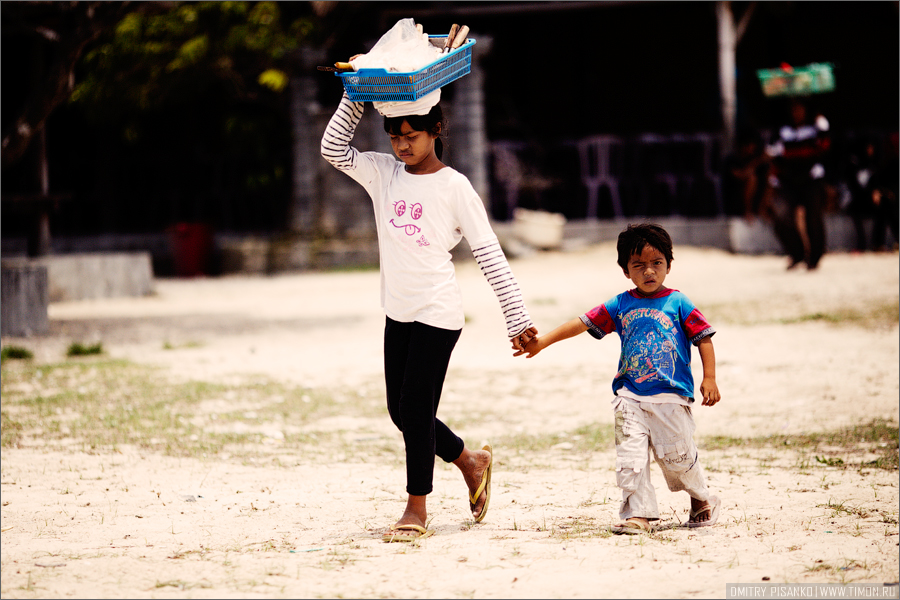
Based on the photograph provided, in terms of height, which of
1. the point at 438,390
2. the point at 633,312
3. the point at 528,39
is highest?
the point at 528,39

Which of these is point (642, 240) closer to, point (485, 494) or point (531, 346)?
point (531, 346)

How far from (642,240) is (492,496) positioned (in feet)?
4.54

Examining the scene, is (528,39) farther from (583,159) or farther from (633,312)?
(633,312)

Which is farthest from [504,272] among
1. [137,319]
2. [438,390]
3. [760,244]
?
[760,244]

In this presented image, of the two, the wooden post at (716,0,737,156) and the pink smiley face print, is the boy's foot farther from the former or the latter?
the wooden post at (716,0,737,156)

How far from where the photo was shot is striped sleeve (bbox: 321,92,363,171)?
4.00 m

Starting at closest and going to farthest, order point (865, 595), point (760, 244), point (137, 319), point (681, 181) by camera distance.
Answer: point (865, 595) → point (137, 319) → point (760, 244) → point (681, 181)

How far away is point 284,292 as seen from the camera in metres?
13.6

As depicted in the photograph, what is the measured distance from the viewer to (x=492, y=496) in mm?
4570

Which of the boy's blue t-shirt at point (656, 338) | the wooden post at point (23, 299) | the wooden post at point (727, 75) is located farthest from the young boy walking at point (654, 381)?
the wooden post at point (727, 75)

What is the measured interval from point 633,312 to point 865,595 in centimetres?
132

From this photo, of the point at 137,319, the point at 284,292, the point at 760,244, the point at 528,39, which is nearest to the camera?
the point at 137,319

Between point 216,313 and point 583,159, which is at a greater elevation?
point 583,159

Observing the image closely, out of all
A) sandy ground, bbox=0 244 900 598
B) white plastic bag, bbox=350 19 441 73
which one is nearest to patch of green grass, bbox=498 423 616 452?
sandy ground, bbox=0 244 900 598
